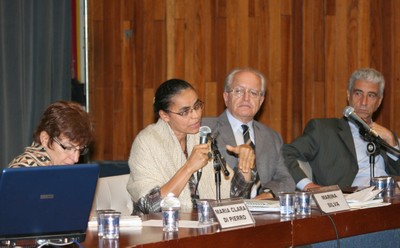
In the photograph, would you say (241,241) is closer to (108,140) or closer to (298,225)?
(298,225)

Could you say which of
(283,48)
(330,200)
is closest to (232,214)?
(330,200)

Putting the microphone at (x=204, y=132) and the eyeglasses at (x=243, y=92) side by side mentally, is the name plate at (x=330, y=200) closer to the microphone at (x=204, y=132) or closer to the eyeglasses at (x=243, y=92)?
the microphone at (x=204, y=132)

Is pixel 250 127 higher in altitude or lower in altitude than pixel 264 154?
higher

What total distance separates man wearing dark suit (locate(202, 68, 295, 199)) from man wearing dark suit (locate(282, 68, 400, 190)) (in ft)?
0.92

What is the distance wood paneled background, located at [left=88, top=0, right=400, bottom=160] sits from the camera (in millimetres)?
6023

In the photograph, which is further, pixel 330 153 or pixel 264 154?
pixel 330 153

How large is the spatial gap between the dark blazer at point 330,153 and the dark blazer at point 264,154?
296mm

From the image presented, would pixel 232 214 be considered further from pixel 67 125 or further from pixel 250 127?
pixel 250 127

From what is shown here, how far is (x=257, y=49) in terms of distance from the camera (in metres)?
6.05

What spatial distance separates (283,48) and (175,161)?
2202 millimetres

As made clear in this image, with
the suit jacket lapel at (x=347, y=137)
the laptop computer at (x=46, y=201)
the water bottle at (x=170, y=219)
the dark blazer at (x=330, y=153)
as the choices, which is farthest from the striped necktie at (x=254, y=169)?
the laptop computer at (x=46, y=201)

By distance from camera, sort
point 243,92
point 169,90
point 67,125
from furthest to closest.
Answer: point 243,92 → point 169,90 → point 67,125

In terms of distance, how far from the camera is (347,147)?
527 cm

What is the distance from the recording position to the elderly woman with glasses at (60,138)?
3.33 meters
